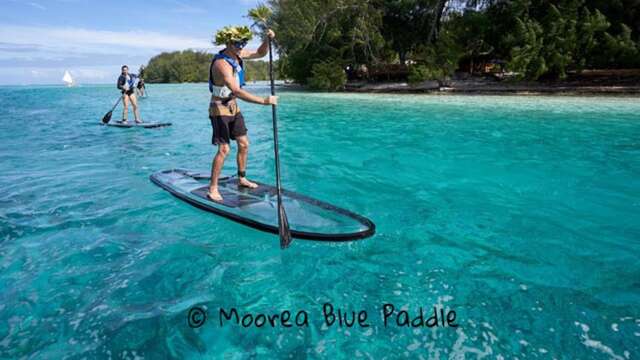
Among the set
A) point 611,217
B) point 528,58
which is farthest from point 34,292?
point 528,58

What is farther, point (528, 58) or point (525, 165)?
point (528, 58)

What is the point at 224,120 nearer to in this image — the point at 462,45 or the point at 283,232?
the point at 283,232

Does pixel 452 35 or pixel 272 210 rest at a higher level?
pixel 452 35

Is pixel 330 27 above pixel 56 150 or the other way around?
above

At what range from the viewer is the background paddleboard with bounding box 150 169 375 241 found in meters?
5.18

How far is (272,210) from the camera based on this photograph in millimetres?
5855

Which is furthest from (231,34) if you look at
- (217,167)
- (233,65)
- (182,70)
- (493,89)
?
(182,70)

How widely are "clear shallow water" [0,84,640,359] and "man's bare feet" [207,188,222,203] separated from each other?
16.8 inches

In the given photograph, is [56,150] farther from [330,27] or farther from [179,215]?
[330,27]

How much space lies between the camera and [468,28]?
35.8 metres

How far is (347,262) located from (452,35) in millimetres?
36617

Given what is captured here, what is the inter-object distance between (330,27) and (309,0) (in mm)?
3725

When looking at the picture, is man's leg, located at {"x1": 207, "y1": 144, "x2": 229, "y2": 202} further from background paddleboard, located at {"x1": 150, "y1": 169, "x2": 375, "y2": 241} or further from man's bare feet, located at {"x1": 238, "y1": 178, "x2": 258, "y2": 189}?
man's bare feet, located at {"x1": 238, "y1": 178, "x2": 258, "y2": 189}

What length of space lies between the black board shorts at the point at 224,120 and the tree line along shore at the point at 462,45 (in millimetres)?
31560
